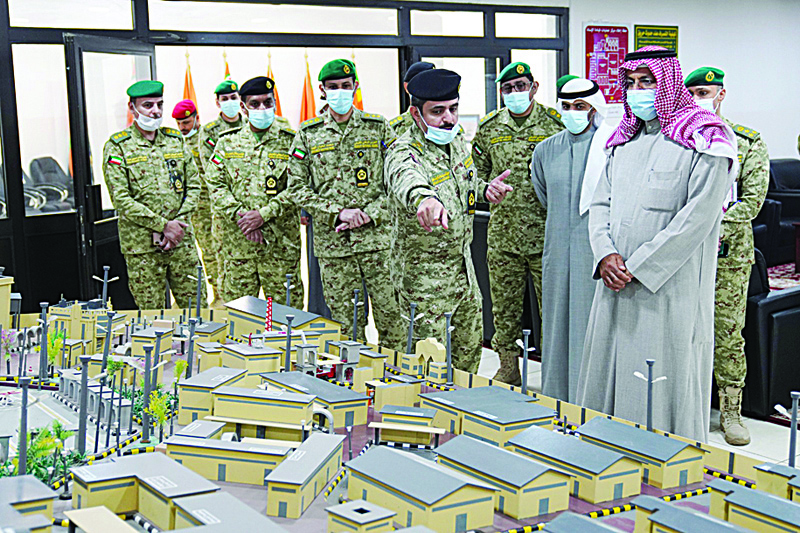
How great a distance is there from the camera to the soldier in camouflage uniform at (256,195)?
4.61 meters

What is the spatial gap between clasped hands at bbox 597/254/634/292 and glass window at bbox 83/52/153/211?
3.79 m

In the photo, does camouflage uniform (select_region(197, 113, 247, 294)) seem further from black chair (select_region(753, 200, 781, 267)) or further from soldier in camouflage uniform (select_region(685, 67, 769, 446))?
black chair (select_region(753, 200, 781, 267))

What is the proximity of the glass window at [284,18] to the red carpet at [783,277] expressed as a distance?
13.6 ft

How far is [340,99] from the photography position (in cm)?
414

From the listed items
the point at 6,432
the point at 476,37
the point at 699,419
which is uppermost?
the point at 476,37

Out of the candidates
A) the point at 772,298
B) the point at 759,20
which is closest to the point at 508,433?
the point at 772,298

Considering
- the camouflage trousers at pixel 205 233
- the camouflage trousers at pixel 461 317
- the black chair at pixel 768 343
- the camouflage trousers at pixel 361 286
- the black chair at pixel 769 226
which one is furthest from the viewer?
the black chair at pixel 769 226

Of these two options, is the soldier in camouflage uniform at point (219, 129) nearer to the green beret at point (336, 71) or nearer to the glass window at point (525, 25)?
the green beret at point (336, 71)

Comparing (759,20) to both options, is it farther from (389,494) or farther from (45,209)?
(389,494)

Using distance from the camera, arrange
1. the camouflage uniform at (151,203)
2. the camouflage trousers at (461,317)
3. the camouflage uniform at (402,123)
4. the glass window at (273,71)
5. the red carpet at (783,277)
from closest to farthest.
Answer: the camouflage trousers at (461,317), the camouflage uniform at (151,203), the camouflage uniform at (402,123), the red carpet at (783,277), the glass window at (273,71)

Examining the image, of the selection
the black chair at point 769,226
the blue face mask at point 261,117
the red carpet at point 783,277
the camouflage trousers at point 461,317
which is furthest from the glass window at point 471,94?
the camouflage trousers at point 461,317

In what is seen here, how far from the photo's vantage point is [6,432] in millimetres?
2102

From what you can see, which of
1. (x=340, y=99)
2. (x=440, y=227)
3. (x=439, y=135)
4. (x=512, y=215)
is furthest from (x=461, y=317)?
(x=340, y=99)

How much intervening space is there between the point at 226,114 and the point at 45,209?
1410 millimetres
